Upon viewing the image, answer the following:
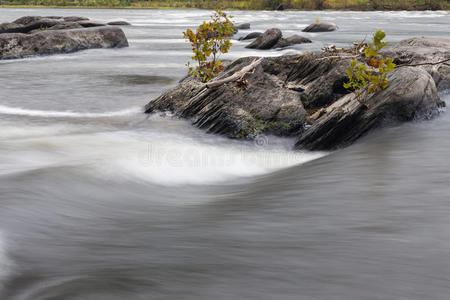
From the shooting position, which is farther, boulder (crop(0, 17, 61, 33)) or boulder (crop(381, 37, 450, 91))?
boulder (crop(0, 17, 61, 33))

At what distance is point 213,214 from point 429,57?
6128 millimetres

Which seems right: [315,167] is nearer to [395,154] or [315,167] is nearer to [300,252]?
[395,154]

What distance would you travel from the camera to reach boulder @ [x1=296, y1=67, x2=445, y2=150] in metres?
5.95

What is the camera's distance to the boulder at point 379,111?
5.95m

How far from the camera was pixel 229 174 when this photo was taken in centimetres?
560

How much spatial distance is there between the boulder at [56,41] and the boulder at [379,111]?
1360cm

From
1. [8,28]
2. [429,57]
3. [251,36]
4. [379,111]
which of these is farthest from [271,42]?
[379,111]

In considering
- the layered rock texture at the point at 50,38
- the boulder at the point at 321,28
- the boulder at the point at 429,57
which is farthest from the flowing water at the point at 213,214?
the boulder at the point at 321,28

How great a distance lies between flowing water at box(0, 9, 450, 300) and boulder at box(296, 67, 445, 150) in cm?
19

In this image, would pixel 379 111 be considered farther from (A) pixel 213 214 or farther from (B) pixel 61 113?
(B) pixel 61 113

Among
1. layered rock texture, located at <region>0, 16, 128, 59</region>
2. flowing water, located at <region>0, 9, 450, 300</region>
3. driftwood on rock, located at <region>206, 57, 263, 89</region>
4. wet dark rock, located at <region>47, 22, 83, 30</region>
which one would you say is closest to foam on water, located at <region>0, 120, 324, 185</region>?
flowing water, located at <region>0, 9, 450, 300</region>

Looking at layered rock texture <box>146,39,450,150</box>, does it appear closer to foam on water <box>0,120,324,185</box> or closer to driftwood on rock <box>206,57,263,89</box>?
driftwood on rock <box>206,57,263,89</box>

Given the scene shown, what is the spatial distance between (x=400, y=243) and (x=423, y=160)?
225 centimetres

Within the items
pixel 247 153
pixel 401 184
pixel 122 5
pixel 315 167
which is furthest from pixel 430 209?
pixel 122 5
